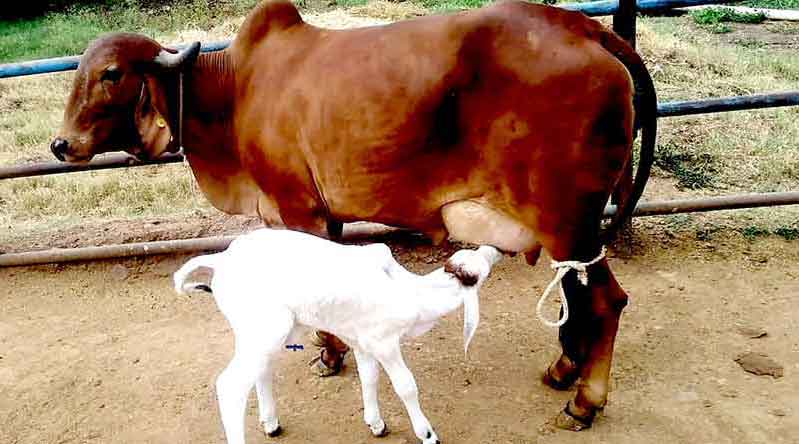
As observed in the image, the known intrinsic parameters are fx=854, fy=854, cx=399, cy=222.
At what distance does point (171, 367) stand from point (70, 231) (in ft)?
6.04

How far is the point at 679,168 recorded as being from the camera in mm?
5617

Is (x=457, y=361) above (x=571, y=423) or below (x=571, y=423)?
below

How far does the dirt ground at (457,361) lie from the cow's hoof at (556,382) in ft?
0.11

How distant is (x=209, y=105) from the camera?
3.60 m

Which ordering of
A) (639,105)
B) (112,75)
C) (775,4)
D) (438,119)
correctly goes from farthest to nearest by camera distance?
1. (775,4)
2. (112,75)
3. (639,105)
4. (438,119)

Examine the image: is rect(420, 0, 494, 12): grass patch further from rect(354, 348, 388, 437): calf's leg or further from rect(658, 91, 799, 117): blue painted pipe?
rect(354, 348, 388, 437): calf's leg

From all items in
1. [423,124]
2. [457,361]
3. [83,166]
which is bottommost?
[457,361]

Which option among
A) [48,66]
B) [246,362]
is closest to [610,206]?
[246,362]

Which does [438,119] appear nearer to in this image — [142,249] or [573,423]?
[573,423]

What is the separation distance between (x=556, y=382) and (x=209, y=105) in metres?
1.85

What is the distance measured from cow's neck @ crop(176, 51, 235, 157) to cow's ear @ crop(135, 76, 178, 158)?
0.31ft

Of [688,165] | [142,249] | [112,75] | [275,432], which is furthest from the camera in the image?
[688,165]

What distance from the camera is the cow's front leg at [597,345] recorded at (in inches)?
125

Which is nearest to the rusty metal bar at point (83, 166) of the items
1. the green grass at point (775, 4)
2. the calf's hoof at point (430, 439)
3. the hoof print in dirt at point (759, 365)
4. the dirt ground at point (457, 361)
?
the dirt ground at point (457, 361)
